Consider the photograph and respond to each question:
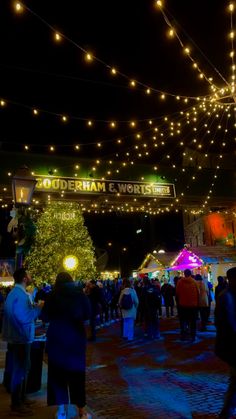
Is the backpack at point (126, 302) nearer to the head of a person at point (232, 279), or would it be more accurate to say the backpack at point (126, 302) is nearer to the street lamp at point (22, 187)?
the street lamp at point (22, 187)

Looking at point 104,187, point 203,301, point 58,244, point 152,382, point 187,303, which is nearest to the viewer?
point 152,382

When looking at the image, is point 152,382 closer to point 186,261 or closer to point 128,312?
point 128,312

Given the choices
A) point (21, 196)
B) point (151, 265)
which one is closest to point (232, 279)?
point (21, 196)

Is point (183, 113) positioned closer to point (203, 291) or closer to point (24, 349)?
point (203, 291)

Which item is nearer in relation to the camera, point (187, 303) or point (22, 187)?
point (22, 187)

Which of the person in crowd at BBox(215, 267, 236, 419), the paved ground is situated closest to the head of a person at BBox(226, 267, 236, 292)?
the person in crowd at BBox(215, 267, 236, 419)

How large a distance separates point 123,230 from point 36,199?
127 feet

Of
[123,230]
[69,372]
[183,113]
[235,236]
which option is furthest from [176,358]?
[123,230]

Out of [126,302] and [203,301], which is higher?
[126,302]

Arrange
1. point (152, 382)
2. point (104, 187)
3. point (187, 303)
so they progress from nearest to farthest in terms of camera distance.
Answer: point (152, 382) < point (187, 303) < point (104, 187)

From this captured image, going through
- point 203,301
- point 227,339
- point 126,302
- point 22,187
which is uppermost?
point 22,187

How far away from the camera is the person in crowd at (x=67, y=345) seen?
13.1 feet

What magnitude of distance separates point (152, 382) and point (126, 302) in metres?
4.52

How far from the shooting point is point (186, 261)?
72.6 ft
